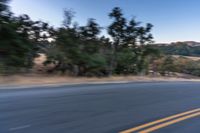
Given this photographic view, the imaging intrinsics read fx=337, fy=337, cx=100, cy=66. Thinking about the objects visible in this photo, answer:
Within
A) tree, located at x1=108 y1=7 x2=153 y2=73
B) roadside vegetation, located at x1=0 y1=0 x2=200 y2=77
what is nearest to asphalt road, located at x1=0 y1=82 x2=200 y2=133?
roadside vegetation, located at x1=0 y1=0 x2=200 y2=77

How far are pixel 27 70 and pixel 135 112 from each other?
49.0 feet

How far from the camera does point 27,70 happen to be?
76.6 ft

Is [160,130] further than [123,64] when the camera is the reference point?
No

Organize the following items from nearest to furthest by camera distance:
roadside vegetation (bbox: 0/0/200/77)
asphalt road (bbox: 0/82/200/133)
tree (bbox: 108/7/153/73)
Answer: asphalt road (bbox: 0/82/200/133) < roadside vegetation (bbox: 0/0/200/77) < tree (bbox: 108/7/153/73)

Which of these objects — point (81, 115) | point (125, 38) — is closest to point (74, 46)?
point (125, 38)

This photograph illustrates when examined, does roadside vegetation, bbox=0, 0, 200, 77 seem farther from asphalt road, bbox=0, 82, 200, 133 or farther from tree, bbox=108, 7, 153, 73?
asphalt road, bbox=0, 82, 200, 133

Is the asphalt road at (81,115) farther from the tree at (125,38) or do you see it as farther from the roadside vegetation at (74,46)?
the tree at (125,38)

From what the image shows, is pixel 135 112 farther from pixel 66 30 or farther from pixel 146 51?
pixel 146 51

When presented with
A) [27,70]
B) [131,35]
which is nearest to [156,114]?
[27,70]

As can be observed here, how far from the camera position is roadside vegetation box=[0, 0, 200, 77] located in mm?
21375

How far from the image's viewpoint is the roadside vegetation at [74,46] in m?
21.4

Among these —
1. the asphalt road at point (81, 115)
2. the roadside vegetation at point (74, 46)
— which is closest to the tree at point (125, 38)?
the roadside vegetation at point (74, 46)

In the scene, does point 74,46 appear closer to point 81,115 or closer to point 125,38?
point 125,38

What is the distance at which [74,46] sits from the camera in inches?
977
